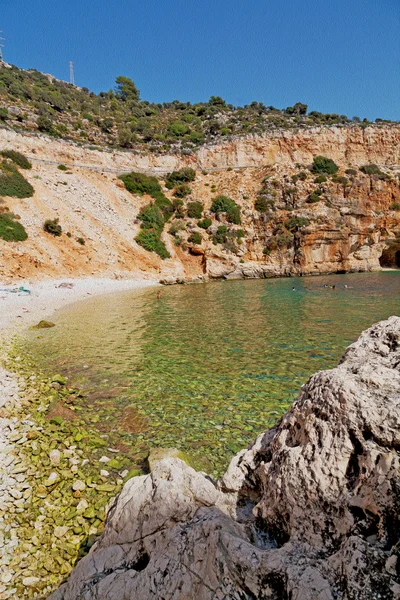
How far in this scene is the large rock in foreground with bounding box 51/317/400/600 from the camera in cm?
161

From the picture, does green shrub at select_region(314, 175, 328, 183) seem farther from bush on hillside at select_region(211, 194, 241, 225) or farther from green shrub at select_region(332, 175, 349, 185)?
bush on hillside at select_region(211, 194, 241, 225)

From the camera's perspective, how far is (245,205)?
42.8m

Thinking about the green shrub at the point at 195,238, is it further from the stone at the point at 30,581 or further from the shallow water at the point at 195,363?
the stone at the point at 30,581

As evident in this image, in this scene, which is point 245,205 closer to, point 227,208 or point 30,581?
point 227,208

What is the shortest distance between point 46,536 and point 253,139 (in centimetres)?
5203

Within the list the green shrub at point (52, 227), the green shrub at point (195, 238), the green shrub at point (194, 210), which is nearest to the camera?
the green shrub at point (52, 227)

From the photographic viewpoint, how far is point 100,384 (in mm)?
7492

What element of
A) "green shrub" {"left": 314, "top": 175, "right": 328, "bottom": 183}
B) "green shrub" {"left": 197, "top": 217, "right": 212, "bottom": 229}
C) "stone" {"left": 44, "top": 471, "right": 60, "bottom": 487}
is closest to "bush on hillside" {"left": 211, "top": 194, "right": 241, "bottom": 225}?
"green shrub" {"left": 197, "top": 217, "right": 212, "bottom": 229}

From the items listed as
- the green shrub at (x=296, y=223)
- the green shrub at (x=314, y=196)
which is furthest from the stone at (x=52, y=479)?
the green shrub at (x=314, y=196)

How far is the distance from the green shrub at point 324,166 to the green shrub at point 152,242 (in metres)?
24.3

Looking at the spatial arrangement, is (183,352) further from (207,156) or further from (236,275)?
(207,156)

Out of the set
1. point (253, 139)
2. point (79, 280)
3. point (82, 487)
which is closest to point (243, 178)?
point (253, 139)

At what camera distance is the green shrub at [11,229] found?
88.3ft

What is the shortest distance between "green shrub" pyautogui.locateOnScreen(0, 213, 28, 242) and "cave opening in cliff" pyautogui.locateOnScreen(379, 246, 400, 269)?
4515 centimetres
